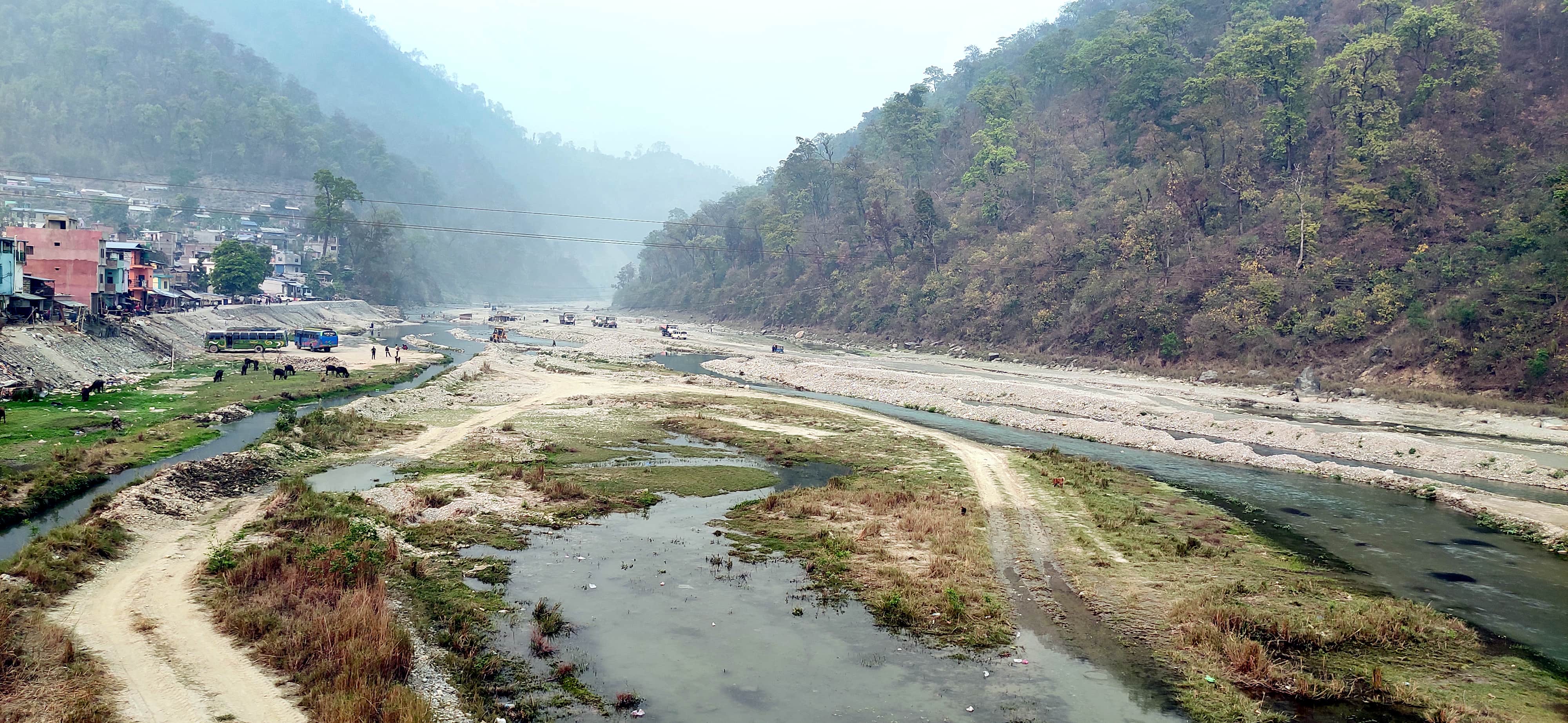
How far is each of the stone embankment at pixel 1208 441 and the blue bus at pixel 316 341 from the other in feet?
126

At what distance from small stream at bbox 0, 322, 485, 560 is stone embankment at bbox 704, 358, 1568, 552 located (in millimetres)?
31136

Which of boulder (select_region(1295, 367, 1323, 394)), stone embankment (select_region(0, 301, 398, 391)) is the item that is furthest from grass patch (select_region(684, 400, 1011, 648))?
stone embankment (select_region(0, 301, 398, 391))

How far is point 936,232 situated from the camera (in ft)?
362

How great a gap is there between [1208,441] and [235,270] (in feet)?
331

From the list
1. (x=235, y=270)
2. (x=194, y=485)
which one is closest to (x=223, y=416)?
(x=194, y=485)

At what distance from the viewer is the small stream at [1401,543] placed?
20.7 m

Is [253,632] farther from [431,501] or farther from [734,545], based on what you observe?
[734,545]

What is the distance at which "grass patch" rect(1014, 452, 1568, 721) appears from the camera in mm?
15953

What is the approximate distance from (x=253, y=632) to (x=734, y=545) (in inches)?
494

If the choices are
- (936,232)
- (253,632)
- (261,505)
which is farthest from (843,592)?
(936,232)

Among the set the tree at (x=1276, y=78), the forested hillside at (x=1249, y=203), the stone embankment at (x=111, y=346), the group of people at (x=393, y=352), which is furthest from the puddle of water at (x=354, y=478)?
the tree at (x=1276, y=78)

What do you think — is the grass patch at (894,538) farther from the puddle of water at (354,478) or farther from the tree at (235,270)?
the tree at (235,270)

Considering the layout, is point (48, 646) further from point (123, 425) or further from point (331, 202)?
point (331, 202)

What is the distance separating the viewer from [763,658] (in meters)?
17.5
